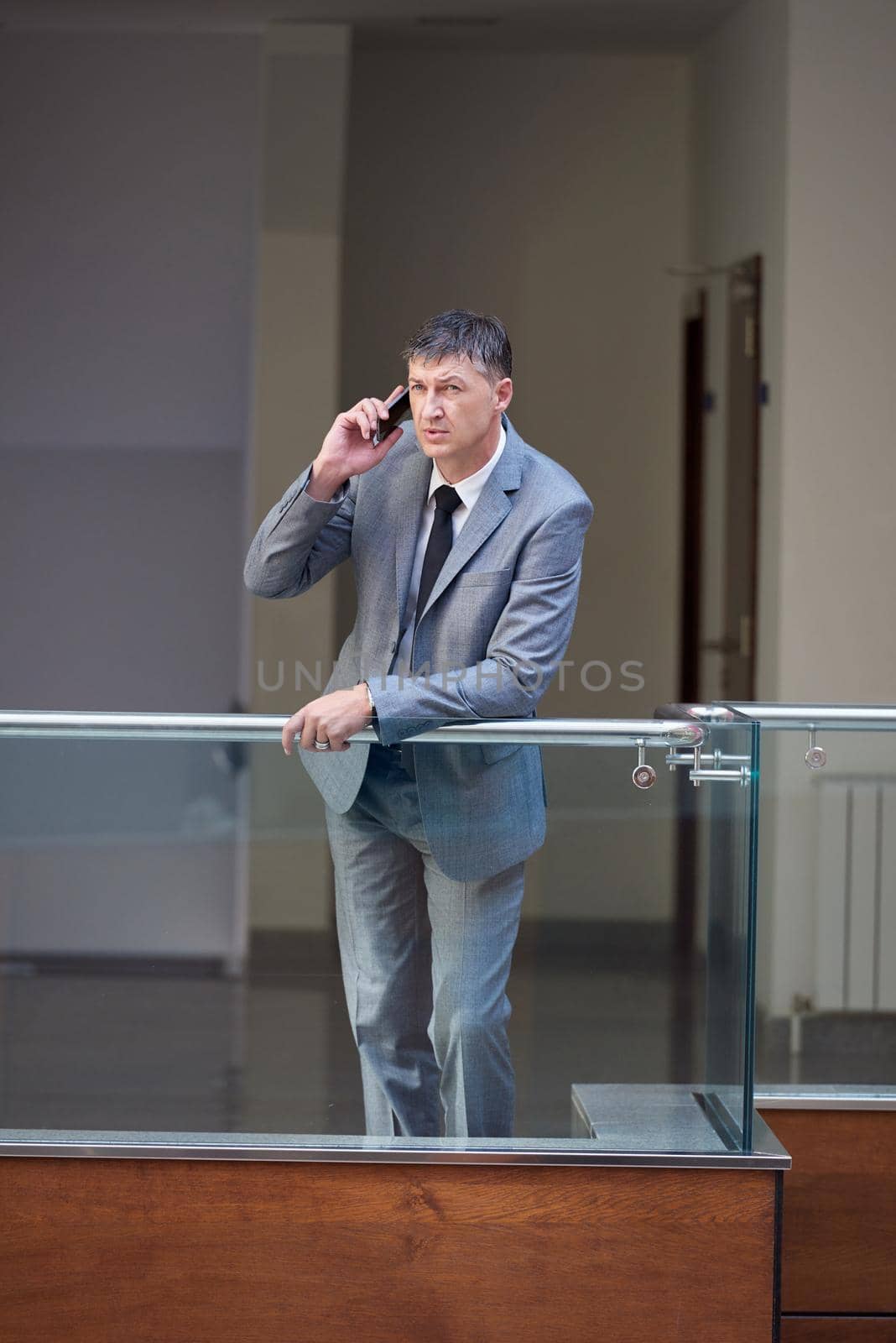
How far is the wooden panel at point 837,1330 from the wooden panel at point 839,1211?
0.02 m

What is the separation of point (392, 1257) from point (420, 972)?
1.27 feet

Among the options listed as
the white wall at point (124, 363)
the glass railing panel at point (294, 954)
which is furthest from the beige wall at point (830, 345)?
the glass railing panel at point (294, 954)

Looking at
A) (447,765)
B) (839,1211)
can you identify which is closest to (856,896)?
(839,1211)

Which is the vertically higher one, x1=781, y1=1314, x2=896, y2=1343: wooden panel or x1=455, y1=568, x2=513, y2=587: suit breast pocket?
x1=455, y1=568, x2=513, y2=587: suit breast pocket

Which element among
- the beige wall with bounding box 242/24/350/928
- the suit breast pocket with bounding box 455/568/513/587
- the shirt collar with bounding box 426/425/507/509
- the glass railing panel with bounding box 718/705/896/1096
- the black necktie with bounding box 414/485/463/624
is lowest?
the glass railing panel with bounding box 718/705/896/1096

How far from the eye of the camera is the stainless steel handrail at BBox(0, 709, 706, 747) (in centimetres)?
226

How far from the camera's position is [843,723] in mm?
2781

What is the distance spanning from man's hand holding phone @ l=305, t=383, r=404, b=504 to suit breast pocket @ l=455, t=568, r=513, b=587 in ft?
0.77

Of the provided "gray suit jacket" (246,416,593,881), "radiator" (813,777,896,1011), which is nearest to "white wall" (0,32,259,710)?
"radiator" (813,777,896,1011)

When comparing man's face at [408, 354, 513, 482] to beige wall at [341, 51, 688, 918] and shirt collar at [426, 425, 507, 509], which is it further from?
beige wall at [341, 51, 688, 918]

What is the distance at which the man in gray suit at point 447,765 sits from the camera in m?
2.28

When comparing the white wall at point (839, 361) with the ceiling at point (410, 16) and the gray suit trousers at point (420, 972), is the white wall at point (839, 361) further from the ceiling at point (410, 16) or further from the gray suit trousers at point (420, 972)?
the gray suit trousers at point (420, 972)

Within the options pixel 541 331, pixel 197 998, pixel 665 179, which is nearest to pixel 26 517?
pixel 541 331

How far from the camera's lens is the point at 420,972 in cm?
231
